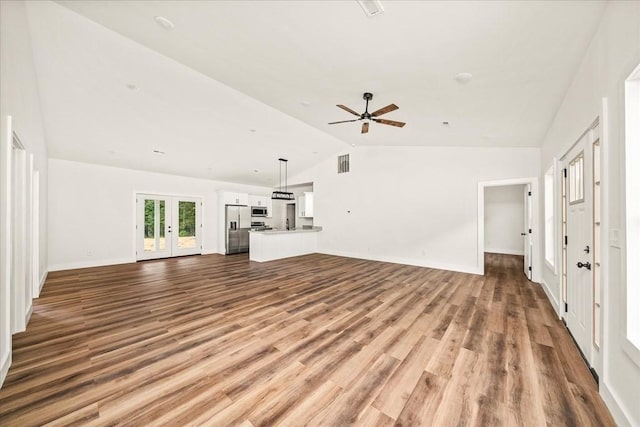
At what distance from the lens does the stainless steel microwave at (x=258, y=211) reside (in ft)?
32.0

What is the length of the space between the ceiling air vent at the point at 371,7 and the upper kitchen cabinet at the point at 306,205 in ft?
24.4

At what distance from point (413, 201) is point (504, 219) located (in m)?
4.34

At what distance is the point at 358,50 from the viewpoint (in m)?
2.67

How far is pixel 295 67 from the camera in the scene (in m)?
3.20

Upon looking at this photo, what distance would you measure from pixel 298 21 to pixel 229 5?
627 mm

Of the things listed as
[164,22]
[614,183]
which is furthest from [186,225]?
[614,183]

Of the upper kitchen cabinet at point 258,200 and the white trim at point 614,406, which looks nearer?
the white trim at point 614,406

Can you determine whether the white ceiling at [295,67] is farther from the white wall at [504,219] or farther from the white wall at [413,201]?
the white wall at [504,219]

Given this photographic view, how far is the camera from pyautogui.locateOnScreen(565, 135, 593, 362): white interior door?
2219 millimetres

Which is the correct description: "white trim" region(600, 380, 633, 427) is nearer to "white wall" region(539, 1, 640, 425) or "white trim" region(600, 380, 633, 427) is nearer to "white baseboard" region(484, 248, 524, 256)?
"white wall" region(539, 1, 640, 425)

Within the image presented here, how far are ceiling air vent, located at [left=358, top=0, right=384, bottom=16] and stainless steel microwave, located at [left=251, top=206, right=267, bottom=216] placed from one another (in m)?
8.38

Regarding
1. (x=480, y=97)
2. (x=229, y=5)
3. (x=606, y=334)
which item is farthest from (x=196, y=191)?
(x=606, y=334)

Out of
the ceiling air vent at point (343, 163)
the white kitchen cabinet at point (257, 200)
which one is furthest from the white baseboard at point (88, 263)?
the ceiling air vent at point (343, 163)

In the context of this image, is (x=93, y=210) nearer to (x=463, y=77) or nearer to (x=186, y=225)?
(x=186, y=225)
